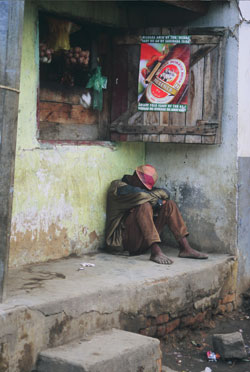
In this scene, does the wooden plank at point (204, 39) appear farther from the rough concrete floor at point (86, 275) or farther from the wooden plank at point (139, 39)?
the rough concrete floor at point (86, 275)

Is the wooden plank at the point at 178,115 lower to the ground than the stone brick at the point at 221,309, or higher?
higher

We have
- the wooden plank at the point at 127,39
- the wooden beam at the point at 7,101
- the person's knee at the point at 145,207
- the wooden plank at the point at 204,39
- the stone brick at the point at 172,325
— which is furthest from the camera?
the wooden plank at the point at 127,39

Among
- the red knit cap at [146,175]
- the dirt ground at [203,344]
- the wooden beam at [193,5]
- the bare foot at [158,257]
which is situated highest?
the wooden beam at [193,5]

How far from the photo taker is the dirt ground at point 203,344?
467 centimetres

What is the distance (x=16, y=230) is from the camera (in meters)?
4.99

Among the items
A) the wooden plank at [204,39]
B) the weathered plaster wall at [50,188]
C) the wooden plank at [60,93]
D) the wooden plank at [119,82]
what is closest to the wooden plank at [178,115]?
the wooden plank at [204,39]

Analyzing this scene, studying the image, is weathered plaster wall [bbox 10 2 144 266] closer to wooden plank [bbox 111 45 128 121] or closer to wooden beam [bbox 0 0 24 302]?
wooden plank [bbox 111 45 128 121]

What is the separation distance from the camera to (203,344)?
5.19 metres

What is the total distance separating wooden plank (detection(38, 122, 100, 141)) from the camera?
5484 mm

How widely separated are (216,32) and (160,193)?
1.70 metres

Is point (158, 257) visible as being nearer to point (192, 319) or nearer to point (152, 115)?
point (192, 319)

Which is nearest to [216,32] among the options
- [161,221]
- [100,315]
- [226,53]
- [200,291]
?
[226,53]

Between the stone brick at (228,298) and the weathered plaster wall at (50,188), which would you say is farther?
the stone brick at (228,298)

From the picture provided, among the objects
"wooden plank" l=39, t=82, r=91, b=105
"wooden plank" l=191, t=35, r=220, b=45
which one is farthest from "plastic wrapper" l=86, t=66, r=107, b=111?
"wooden plank" l=191, t=35, r=220, b=45
